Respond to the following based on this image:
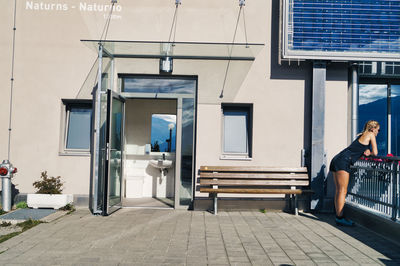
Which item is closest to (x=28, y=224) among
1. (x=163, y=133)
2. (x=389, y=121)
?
(x=163, y=133)

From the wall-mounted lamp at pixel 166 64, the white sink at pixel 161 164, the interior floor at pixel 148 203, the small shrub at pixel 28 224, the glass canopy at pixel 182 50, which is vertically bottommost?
the small shrub at pixel 28 224

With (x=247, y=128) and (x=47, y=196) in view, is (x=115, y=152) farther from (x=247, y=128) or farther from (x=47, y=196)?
(x=247, y=128)

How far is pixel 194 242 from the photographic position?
500 cm

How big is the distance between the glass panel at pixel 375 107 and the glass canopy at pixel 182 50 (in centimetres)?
268

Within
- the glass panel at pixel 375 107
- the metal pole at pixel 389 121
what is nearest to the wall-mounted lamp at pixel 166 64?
the glass panel at pixel 375 107

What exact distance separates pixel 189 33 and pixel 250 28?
1.29 meters

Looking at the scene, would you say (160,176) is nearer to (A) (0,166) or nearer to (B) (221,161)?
(B) (221,161)

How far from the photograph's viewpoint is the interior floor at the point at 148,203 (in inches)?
306

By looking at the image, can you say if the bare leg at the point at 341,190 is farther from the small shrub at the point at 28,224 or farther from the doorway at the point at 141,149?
the small shrub at the point at 28,224

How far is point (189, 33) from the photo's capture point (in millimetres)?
7492

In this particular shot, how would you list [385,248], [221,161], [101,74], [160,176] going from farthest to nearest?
[160,176] < [221,161] < [101,74] < [385,248]

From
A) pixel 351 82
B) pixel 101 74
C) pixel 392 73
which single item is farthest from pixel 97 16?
pixel 392 73

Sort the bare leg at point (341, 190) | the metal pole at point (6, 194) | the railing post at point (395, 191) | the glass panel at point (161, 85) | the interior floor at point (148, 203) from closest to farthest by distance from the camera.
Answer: the railing post at point (395, 191) → the bare leg at point (341, 190) → the metal pole at point (6, 194) → the glass panel at point (161, 85) → the interior floor at point (148, 203)

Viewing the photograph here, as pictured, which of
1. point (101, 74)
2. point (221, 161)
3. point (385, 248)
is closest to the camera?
point (385, 248)
